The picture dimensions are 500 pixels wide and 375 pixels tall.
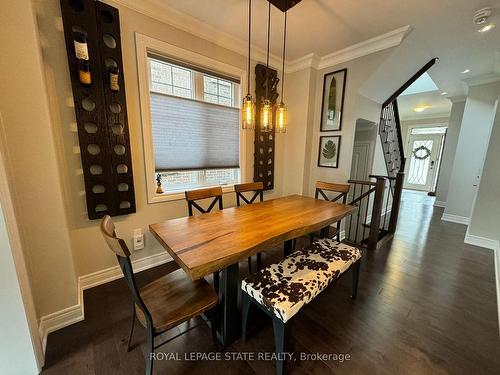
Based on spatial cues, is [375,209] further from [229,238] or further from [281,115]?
[229,238]

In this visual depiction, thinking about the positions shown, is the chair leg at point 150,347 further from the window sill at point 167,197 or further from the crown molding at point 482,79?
the crown molding at point 482,79

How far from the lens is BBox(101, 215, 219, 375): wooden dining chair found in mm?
997

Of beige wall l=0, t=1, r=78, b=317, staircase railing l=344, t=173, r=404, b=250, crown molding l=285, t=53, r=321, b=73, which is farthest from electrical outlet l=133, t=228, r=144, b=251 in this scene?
crown molding l=285, t=53, r=321, b=73

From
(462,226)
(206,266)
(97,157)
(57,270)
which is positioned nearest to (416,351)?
(206,266)

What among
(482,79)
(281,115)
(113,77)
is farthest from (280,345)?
(482,79)

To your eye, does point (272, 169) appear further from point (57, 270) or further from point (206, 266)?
point (57, 270)

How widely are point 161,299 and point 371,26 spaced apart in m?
3.32

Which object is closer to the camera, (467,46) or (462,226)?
(467,46)

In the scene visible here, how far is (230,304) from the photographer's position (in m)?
1.38

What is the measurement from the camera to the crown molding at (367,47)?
7.56ft

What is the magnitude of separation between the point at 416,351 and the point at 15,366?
2.55m

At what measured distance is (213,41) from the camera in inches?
95.8

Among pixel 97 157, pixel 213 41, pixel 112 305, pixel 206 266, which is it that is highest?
pixel 213 41

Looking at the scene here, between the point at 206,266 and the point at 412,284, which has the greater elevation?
the point at 206,266
